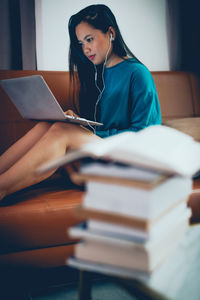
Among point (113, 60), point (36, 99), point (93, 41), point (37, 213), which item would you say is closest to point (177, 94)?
point (113, 60)

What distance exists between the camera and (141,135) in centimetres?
59

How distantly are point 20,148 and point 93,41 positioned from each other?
72 centimetres

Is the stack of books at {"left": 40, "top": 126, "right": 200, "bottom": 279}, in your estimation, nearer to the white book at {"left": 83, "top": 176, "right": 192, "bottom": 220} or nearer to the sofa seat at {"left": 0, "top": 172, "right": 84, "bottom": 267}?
the white book at {"left": 83, "top": 176, "right": 192, "bottom": 220}

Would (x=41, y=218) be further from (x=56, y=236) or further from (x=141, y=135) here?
(x=141, y=135)

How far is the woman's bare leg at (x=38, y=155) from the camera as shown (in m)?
1.16

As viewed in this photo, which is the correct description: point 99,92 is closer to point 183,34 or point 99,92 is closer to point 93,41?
point 93,41

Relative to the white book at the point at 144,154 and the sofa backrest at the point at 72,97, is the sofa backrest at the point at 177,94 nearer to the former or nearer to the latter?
the sofa backrest at the point at 72,97

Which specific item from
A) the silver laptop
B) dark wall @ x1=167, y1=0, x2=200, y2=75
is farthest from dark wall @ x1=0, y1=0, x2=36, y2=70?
dark wall @ x1=167, y1=0, x2=200, y2=75

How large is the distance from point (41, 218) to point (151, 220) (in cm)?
63

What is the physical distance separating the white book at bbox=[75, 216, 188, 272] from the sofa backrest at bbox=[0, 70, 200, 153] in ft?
3.59

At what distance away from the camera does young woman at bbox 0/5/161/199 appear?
51.4 inches

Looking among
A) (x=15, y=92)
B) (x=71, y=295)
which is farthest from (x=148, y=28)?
(x=71, y=295)

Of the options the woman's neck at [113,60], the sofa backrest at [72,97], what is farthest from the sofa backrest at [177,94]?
the woman's neck at [113,60]

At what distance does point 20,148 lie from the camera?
1389 millimetres
